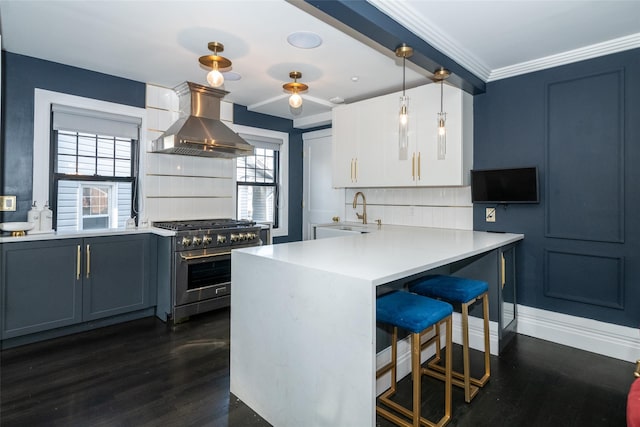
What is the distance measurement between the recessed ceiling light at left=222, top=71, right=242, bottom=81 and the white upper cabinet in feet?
4.18

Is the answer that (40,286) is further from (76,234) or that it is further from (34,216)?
(34,216)

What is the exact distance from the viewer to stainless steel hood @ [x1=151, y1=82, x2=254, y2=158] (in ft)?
11.1

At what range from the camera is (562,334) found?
2.94 m


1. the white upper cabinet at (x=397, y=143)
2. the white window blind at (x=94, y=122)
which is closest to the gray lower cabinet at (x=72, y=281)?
the white window blind at (x=94, y=122)

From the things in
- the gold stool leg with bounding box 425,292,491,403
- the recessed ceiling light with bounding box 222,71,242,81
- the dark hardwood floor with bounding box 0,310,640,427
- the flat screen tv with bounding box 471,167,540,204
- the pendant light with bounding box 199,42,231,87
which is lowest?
the dark hardwood floor with bounding box 0,310,640,427

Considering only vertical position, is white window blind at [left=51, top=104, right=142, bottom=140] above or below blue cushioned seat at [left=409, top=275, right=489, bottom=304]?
above

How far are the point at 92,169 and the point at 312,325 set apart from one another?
3.11 metres

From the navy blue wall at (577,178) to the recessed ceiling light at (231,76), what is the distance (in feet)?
8.03

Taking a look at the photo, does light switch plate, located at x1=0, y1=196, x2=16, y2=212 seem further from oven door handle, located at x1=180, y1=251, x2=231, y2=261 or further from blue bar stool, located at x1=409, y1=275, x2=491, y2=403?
blue bar stool, located at x1=409, y1=275, x2=491, y2=403

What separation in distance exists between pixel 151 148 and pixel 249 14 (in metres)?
2.06

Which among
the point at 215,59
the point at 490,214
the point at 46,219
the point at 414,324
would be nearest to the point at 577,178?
the point at 490,214

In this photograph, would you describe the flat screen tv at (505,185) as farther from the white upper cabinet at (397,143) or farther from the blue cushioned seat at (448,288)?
the blue cushioned seat at (448,288)

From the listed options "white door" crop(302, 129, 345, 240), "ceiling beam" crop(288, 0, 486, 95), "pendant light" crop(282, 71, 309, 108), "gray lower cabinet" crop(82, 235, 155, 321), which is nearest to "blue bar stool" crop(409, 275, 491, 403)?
"ceiling beam" crop(288, 0, 486, 95)

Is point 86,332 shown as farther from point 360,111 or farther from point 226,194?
point 360,111
